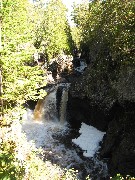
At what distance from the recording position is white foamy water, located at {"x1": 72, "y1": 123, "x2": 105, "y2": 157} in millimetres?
24794

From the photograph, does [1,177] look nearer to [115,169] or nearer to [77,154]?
[115,169]

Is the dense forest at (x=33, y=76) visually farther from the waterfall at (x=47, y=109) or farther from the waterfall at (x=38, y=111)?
the waterfall at (x=38, y=111)

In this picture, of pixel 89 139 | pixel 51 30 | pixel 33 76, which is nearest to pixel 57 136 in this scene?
pixel 89 139

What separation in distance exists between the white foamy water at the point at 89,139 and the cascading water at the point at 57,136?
15cm

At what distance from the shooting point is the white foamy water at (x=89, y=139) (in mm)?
24794

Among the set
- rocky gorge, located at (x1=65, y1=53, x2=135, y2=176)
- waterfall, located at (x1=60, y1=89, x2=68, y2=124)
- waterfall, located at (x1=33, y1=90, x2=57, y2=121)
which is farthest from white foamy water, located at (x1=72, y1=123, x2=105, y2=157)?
waterfall, located at (x1=33, y1=90, x2=57, y2=121)

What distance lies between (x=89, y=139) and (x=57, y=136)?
3.28m

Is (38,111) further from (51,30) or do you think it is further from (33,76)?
(51,30)

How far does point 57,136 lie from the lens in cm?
2784

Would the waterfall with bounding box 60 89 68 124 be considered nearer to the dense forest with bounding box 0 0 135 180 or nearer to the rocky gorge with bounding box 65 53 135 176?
the rocky gorge with bounding box 65 53 135 176

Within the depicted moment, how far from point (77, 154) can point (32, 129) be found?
6.99 meters

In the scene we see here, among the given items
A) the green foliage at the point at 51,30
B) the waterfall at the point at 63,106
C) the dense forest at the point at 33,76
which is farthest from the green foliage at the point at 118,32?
the green foliage at the point at 51,30

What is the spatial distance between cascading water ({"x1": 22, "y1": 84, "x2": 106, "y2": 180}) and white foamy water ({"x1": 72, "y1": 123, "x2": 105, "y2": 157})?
0.15 metres

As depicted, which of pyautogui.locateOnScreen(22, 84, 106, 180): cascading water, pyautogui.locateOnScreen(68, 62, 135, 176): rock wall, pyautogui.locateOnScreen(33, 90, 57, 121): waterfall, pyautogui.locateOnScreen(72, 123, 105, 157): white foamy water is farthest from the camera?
pyautogui.locateOnScreen(33, 90, 57, 121): waterfall
